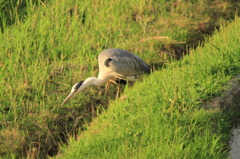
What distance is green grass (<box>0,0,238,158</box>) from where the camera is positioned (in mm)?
5707

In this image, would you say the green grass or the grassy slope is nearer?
the grassy slope

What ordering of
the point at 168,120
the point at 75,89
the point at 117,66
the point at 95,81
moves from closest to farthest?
the point at 168,120, the point at 75,89, the point at 95,81, the point at 117,66

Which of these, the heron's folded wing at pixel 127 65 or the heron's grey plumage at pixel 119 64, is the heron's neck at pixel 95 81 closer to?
the heron's grey plumage at pixel 119 64

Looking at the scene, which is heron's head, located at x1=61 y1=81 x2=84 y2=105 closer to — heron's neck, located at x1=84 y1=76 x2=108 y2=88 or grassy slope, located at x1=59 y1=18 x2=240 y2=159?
heron's neck, located at x1=84 y1=76 x2=108 y2=88

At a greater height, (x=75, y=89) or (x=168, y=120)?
(x=75, y=89)

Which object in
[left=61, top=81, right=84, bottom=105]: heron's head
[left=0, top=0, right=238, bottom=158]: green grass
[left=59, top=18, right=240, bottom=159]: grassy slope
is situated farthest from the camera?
[left=61, top=81, right=84, bottom=105]: heron's head

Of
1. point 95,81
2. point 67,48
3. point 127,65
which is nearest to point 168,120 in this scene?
point 95,81

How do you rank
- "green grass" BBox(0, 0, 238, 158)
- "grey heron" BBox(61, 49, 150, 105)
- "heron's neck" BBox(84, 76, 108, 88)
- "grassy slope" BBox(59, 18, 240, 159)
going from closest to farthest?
"grassy slope" BBox(59, 18, 240, 159)
"green grass" BBox(0, 0, 238, 158)
"heron's neck" BBox(84, 76, 108, 88)
"grey heron" BBox(61, 49, 150, 105)

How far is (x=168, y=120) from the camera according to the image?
4.96 meters

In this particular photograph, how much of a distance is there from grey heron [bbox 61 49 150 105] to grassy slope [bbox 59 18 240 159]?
0.32m

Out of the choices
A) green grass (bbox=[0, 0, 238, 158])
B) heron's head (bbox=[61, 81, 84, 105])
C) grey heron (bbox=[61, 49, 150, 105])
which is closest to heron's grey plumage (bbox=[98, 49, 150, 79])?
grey heron (bbox=[61, 49, 150, 105])

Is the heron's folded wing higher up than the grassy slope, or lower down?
higher up

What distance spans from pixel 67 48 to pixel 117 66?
3.59 feet

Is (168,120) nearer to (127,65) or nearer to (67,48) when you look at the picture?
(127,65)
